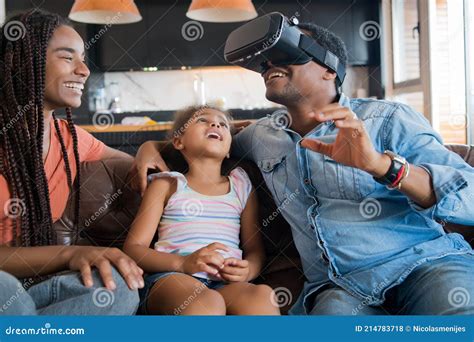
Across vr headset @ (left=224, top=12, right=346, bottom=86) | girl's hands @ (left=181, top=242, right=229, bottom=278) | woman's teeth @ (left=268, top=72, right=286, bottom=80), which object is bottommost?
girl's hands @ (left=181, top=242, right=229, bottom=278)

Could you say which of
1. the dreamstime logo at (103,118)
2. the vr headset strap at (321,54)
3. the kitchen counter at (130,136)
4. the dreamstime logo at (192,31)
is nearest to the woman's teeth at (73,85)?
the vr headset strap at (321,54)

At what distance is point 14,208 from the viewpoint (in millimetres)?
1093

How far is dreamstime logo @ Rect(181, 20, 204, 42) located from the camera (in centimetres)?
398

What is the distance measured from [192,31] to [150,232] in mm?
3123

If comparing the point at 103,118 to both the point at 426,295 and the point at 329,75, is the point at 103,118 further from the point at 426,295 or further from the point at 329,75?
the point at 426,295

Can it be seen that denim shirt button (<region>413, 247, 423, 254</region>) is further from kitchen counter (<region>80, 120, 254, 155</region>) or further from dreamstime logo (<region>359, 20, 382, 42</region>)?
dreamstime logo (<region>359, 20, 382, 42</region>)

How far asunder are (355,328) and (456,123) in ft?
6.45

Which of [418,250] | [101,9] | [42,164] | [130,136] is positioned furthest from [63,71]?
[130,136]

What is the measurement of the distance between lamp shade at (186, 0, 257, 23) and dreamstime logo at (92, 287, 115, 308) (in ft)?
3.87

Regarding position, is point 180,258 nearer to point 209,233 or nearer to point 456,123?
point 209,233

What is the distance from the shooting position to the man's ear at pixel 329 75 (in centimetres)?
118

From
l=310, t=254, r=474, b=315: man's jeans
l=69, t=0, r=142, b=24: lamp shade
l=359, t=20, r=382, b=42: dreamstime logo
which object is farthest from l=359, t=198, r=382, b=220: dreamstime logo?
l=359, t=20, r=382, b=42: dreamstime logo

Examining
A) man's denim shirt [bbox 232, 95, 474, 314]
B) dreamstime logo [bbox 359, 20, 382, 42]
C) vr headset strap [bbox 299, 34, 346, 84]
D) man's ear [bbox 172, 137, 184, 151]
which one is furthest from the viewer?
dreamstime logo [bbox 359, 20, 382, 42]

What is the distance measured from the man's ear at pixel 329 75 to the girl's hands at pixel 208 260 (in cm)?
39
